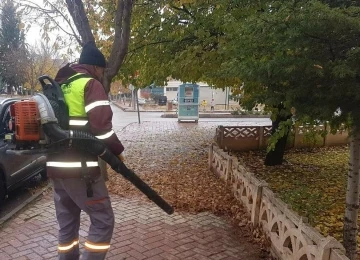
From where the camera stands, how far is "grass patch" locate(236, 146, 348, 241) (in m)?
5.27

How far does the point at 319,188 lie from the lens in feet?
22.5

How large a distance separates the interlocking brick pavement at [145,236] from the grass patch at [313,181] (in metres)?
1.53

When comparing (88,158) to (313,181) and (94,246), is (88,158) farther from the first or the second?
(313,181)

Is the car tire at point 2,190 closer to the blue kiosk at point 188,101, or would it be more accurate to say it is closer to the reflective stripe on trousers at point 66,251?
the reflective stripe on trousers at point 66,251

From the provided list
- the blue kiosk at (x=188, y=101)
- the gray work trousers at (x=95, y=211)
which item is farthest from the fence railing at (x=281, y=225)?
the blue kiosk at (x=188, y=101)

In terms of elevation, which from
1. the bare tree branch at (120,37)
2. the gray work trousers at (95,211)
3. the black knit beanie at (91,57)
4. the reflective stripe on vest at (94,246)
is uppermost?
the bare tree branch at (120,37)

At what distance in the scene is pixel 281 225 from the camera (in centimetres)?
348

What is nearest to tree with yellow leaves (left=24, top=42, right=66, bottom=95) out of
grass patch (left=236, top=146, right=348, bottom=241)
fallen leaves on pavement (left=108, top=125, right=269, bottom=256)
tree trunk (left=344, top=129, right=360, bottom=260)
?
fallen leaves on pavement (left=108, top=125, right=269, bottom=256)

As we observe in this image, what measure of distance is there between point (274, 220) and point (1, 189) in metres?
4.32

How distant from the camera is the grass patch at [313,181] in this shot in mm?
5271

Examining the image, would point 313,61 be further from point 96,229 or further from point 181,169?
point 181,169

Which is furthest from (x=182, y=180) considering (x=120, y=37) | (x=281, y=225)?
(x=281, y=225)

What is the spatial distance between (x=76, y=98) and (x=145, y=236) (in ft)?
7.36

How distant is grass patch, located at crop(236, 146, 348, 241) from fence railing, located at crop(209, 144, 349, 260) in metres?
1.07
